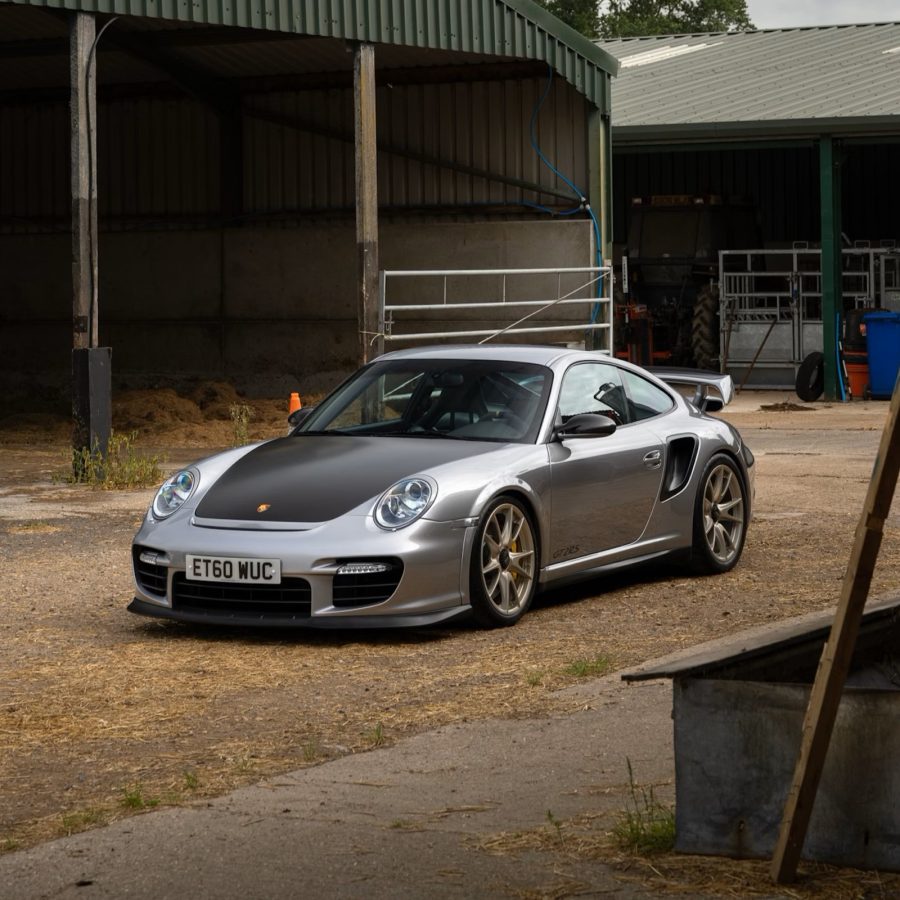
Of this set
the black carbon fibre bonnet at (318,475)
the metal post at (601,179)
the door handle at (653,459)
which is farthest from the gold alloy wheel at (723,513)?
the metal post at (601,179)

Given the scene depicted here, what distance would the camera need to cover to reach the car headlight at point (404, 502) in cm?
829

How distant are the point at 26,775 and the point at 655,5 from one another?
7020cm

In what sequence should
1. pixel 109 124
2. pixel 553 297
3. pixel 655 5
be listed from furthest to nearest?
pixel 655 5, pixel 109 124, pixel 553 297

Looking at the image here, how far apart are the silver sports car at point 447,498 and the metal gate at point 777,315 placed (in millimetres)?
17068

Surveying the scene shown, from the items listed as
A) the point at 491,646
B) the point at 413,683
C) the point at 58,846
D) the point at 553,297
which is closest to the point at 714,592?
the point at 491,646

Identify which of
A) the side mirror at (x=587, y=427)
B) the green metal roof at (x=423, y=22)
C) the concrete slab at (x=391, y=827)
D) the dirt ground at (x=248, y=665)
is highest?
the green metal roof at (x=423, y=22)

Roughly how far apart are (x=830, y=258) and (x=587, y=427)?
1726 centimetres

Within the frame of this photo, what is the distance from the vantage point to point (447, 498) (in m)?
8.38

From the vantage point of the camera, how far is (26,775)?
591cm

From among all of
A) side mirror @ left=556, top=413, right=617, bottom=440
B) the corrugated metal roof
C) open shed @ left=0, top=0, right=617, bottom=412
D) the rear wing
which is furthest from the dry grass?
the corrugated metal roof

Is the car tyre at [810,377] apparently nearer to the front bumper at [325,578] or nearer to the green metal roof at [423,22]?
the green metal roof at [423,22]

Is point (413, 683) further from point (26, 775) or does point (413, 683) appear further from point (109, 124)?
point (109, 124)

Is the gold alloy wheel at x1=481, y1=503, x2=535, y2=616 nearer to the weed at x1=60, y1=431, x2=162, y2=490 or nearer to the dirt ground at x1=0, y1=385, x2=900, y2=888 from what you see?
the dirt ground at x1=0, y1=385, x2=900, y2=888

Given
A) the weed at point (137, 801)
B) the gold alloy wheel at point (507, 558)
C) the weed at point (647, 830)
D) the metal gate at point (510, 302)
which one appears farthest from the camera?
the metal gate at point (510, 302)
